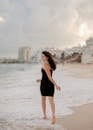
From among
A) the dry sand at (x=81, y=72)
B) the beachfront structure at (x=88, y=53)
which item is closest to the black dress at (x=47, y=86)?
the dry sand at (x=81, y=72)

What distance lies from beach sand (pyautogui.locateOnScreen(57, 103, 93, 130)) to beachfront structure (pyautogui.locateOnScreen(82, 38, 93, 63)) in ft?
223

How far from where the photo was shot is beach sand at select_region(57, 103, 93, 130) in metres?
6.57

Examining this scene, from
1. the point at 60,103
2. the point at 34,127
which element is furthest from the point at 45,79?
the point at 60,103

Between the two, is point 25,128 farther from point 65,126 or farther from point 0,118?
point 0,118

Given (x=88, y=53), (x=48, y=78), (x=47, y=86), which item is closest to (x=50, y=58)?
(x=48, y=78)

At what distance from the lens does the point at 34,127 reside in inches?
262

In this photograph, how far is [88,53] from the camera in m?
88.9

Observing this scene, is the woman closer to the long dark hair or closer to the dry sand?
the long dark hair

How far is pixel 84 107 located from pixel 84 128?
2536mm

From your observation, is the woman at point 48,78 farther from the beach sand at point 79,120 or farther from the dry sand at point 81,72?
the dry sand at point 81,72

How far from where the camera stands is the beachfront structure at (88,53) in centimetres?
7969

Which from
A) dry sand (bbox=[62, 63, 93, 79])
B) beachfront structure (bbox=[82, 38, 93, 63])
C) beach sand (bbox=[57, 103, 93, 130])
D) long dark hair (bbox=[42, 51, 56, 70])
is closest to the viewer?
beach sand (bbox=[57, 103, 93, 130])

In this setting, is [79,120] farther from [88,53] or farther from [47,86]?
[88,53]

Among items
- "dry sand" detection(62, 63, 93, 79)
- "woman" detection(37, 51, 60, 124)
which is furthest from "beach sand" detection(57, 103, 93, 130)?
"dry sand" detection(62, 63, 93, 79)
